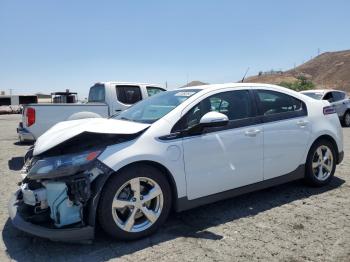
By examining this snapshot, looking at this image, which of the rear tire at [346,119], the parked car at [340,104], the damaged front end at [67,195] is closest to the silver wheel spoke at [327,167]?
the damaged front end at [67,195]

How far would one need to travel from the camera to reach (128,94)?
936cm

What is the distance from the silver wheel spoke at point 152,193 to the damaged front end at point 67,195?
506 mm

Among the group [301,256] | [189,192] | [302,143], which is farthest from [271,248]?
[302,143]

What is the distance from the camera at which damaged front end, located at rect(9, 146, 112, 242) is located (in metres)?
3.32

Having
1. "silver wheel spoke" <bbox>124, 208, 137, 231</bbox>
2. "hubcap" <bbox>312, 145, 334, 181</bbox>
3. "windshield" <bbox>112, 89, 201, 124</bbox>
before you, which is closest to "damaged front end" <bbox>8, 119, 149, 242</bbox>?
"silver wheel spoke" <bbox>124, 208, 137, 231</bbox>

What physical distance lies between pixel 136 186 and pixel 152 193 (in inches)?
7.9

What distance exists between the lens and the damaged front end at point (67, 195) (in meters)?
3.32

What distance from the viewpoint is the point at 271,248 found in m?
3.44

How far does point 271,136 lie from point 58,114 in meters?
4.69

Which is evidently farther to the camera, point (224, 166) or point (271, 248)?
point (224, 166)

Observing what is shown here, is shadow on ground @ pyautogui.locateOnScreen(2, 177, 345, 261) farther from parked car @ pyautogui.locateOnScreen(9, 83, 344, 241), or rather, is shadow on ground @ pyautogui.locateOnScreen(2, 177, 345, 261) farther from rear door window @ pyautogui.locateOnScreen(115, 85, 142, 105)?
rear door window @ pyautogui.locateOnScreen(115, 85, 142, 105)

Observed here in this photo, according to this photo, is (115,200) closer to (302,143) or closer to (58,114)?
(302,143)

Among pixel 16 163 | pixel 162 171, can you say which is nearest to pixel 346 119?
pixel 16 163

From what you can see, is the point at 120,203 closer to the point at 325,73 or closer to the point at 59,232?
the point at 59,232
